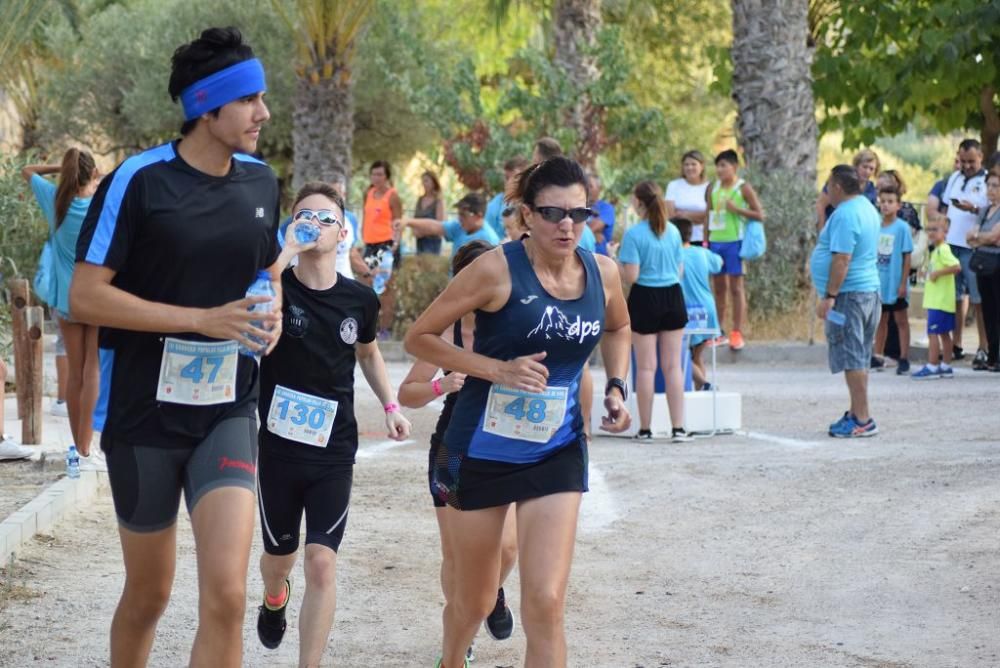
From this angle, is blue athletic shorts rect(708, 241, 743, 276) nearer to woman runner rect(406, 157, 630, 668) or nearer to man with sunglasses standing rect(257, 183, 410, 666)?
man with sunglasses standing rect(257, 183, 410, 666)

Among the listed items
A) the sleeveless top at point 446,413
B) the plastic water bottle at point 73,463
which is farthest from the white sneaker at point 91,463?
the sleeveless top at point 446,413

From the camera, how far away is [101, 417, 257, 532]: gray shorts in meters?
4.75

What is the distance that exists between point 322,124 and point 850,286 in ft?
38.5

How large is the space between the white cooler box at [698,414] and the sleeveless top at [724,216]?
15.5 feet

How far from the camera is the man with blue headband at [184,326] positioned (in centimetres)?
464

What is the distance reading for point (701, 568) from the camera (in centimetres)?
795

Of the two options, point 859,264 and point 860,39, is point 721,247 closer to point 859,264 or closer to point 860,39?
point 859,264

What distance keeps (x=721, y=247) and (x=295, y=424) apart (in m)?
11.6

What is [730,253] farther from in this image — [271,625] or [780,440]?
[271,625]

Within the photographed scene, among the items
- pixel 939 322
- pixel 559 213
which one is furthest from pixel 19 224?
pixel 559 213

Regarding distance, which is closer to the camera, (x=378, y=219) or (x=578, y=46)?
(x=378, y=219)

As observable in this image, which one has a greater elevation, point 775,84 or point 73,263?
point 775,84

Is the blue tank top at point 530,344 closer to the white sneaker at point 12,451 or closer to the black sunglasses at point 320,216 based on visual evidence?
the black sunglasses at point 320,216

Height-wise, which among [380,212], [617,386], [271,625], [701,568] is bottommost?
[701,568]
